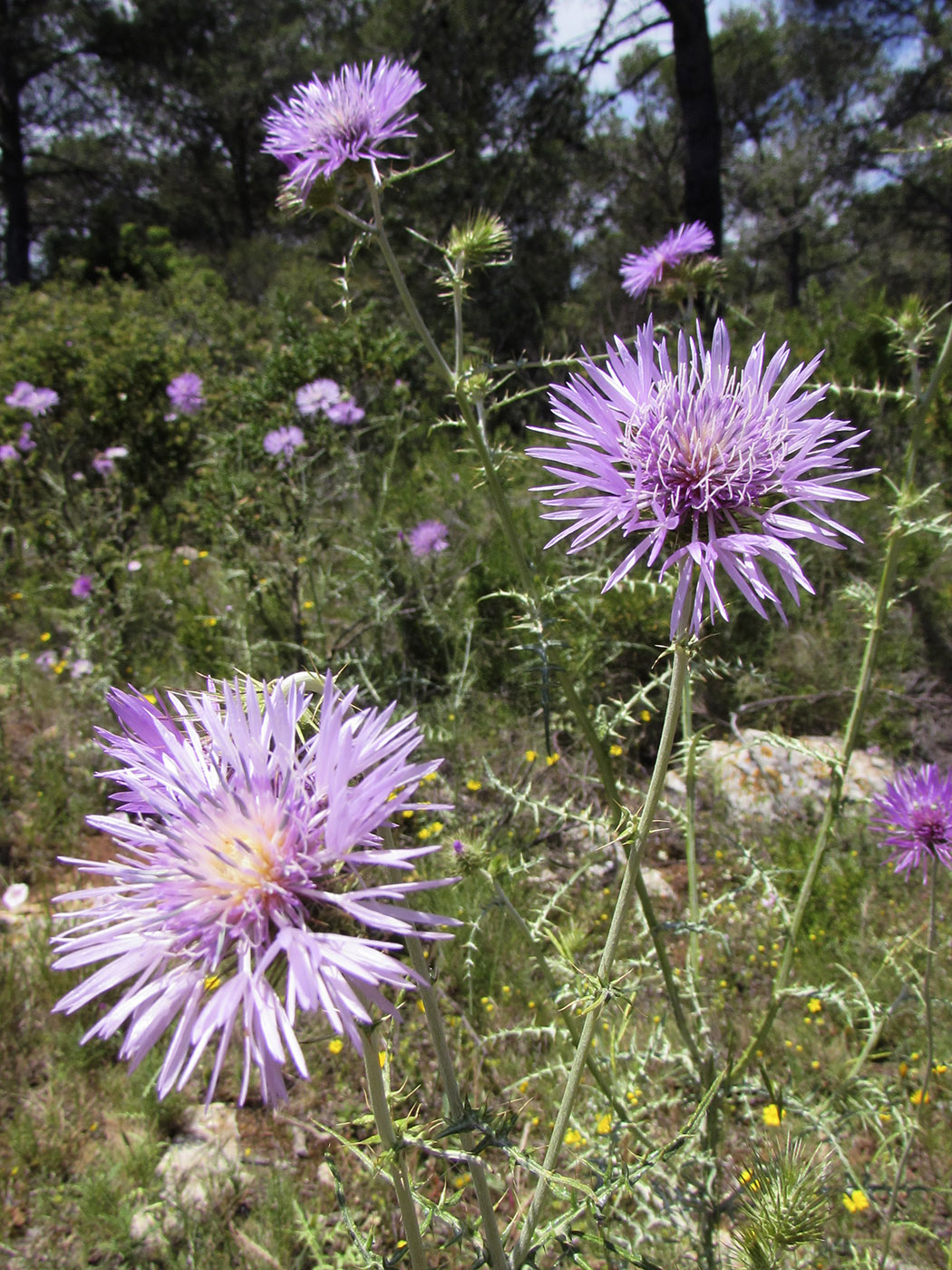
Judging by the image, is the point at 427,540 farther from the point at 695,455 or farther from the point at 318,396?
the point at 695,455

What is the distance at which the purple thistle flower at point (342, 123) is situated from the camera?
2.00 meters

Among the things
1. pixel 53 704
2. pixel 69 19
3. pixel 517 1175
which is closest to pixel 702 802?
pixel 517 1175

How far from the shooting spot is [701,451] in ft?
3.68

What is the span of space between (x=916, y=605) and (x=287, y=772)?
4.80 meters

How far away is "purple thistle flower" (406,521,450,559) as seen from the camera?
423 centimetres

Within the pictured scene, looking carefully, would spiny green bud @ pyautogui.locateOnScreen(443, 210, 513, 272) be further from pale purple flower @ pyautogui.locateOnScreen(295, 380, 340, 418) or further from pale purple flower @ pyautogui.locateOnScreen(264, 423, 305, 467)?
pale purple flower @ pyautogui.locateOnScreen(295, 380, 340, 418)

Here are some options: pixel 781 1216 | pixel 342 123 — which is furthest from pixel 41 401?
pixel 781 1216

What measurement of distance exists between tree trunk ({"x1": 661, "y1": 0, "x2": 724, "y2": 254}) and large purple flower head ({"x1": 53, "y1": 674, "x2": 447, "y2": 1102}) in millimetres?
6664

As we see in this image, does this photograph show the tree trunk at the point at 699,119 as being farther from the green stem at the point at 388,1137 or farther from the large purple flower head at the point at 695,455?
the green stem at the point at 388,1137

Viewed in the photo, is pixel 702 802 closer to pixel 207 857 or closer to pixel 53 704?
pixel 207 857

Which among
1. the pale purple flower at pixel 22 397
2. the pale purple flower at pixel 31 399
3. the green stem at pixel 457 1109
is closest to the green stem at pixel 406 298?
the green stem at pixel 457 1109

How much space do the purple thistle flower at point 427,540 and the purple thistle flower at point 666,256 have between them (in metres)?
1.83

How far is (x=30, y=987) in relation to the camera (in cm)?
272

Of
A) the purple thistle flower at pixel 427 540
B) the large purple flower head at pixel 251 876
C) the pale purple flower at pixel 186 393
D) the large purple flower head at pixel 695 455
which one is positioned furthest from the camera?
the pale purple flower at pixel 186 393
